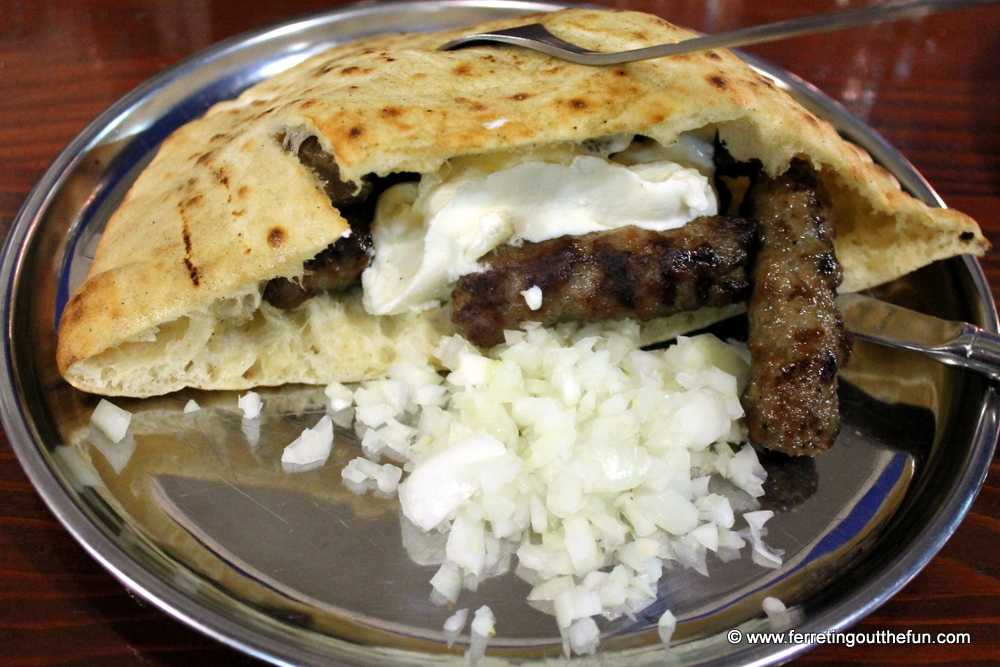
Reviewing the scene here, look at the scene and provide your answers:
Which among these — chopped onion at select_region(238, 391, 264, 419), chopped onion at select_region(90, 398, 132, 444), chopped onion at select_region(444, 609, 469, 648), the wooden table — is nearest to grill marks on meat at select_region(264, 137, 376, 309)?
chopped onion at select_region(238, 391, 264, 419)

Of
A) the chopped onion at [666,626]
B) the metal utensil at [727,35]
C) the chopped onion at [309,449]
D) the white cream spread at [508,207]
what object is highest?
the metal utensil at [727,35]

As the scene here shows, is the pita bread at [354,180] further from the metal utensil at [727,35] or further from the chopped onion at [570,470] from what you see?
the chopped onion at [570,470]

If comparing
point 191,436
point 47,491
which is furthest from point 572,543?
point 47,491

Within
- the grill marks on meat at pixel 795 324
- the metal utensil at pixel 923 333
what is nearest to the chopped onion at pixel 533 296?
the grill marks on meat at pixel 795 324

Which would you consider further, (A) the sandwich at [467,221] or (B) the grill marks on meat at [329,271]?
(B) the grill marks on meat at [329,271]

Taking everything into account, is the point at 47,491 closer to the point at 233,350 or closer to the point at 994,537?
the point at 233,350

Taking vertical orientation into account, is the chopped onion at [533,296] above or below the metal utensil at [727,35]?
below
